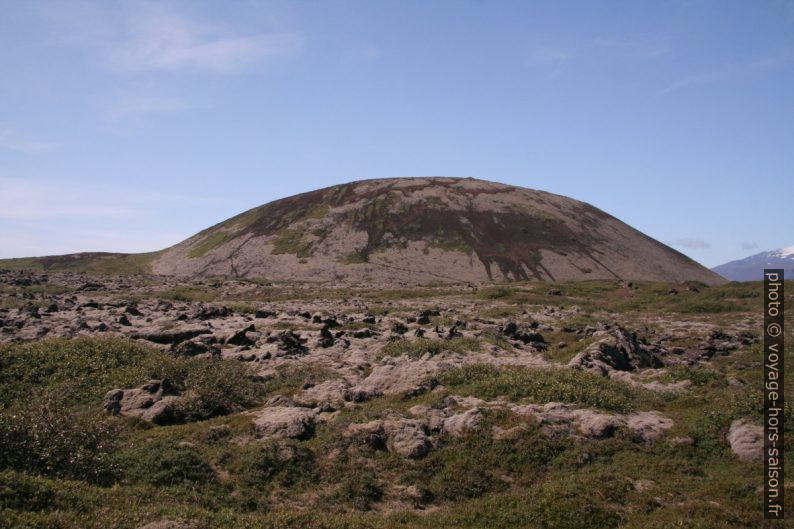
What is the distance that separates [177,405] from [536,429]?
1295 centimetres

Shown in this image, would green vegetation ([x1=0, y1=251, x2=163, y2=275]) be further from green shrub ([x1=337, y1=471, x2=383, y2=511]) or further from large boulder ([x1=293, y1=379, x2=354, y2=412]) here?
green shrub ([x1=337, y1=471, x2=383, y2=511])

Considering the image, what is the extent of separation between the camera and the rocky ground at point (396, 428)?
13.3 m

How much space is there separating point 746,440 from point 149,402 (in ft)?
65.9

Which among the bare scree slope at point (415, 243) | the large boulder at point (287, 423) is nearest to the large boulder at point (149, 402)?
the large boulder at point (287, 423)

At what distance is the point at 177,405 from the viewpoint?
20.4 m

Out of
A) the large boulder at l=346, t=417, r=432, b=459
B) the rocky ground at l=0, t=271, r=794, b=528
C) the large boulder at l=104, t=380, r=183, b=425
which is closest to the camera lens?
the rocky ground at l=0, t=271, r=794, b=528

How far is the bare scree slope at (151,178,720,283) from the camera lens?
4247 inches

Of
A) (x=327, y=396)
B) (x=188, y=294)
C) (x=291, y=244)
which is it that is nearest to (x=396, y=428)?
(x=327, y=396)

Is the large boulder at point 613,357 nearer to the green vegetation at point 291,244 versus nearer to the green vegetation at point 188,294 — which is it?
the green vegetation at point 188,294

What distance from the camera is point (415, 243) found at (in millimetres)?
117312

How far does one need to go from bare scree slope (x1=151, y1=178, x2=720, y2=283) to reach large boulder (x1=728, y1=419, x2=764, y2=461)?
84.5 meters

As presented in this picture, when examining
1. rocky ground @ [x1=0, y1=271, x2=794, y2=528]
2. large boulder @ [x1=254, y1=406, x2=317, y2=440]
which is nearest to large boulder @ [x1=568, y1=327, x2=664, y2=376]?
rocky ground @ [x1=0, y1=271, x2=794, y2=528]

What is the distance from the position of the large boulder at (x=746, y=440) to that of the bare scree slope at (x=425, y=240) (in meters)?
84.5

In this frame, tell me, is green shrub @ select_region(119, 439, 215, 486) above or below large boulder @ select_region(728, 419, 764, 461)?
below
